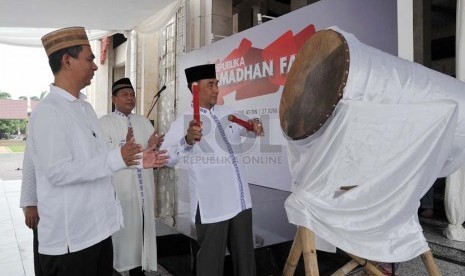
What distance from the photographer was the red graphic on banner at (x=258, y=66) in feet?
12.8

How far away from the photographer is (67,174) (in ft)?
4.67

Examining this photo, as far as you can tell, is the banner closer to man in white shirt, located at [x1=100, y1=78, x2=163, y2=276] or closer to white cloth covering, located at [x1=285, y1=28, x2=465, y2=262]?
white cloth covering, located at [x1=285, y1=28, x2=465, y2=262]

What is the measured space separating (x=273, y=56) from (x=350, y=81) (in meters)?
2.73

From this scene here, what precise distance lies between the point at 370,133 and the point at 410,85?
0.29m

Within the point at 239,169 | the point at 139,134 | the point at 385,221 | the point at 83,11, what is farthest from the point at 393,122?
the point at 83,11

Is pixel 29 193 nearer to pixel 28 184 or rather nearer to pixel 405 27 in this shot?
pixel 28 184

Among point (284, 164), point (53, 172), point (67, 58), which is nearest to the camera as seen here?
point (53, 172)

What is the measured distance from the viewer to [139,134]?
9.77 feet

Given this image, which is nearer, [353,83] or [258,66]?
[353,83]

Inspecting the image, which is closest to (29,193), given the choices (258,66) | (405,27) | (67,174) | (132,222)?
(67,174)

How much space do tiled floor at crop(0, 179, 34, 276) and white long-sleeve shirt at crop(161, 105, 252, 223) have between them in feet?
6.17

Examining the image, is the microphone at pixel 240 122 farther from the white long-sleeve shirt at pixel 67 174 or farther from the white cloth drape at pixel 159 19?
the white cloth drape at pixel 159 19

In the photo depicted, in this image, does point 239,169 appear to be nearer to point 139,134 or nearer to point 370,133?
point 370,133

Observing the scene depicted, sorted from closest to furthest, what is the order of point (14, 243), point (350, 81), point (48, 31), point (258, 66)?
point (350, 81) < point (14, 243) < point (258, 66) < point (48, 31)
